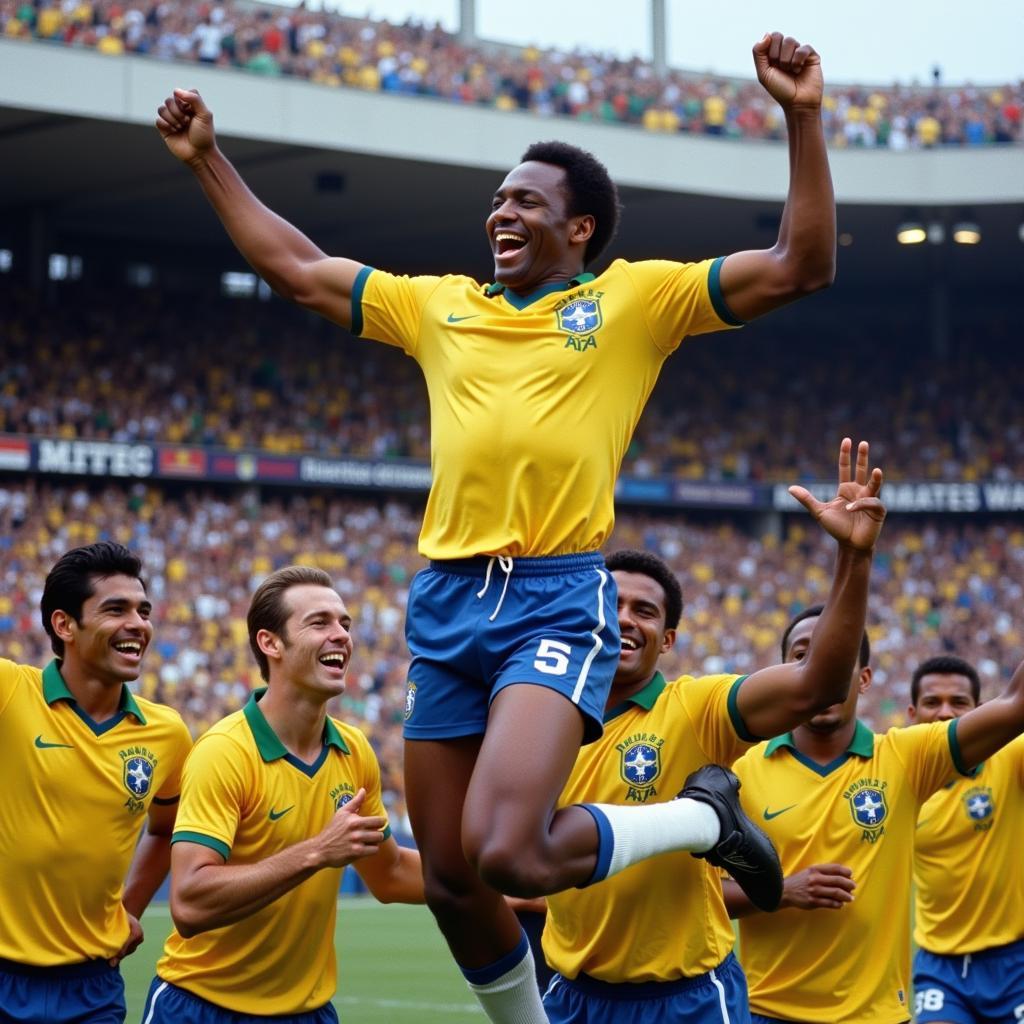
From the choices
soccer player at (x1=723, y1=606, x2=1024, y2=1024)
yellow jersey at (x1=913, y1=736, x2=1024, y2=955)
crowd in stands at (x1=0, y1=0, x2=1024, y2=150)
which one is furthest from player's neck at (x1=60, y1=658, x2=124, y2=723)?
crowd in stands at (x1=0, y1=0, x2=1024, y2=150)

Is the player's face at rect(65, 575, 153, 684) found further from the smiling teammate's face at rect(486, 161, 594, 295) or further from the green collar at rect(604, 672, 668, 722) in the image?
the smiling teammate's face at rect(486, 161, 594, 295)

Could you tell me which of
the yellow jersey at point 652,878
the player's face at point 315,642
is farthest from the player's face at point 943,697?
the player's face at point 315,642

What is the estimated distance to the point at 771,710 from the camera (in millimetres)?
5020

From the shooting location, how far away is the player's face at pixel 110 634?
591 cm

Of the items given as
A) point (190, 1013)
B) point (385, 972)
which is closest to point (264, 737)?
point (190, 1013)

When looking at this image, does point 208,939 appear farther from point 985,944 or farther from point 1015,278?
point 1015,278

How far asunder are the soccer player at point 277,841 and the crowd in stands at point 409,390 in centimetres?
2121

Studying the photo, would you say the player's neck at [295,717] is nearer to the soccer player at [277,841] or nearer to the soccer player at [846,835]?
the soccer player at [277,841]

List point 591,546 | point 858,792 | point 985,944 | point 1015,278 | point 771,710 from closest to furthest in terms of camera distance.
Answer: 1. point 591,546
2. point 771,710
3. point 858,792
4. point 985,944
5. point 1015,278

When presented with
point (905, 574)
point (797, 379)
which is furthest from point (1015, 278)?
point (905, 574)

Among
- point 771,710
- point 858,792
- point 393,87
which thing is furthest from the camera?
point 393,87

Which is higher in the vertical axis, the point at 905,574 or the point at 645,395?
the point at 645,395

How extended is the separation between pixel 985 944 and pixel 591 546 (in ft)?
11.0

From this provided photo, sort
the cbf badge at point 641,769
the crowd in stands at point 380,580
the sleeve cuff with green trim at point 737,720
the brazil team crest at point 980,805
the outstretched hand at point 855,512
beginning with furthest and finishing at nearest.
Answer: the crowd in stands at point 380,580 < the brazil team crest at point 980,805 < the cbf badge at point 641,769 < the sleeve cuff with green trim at point 737,720 < the outstretched hand at point 855,512
